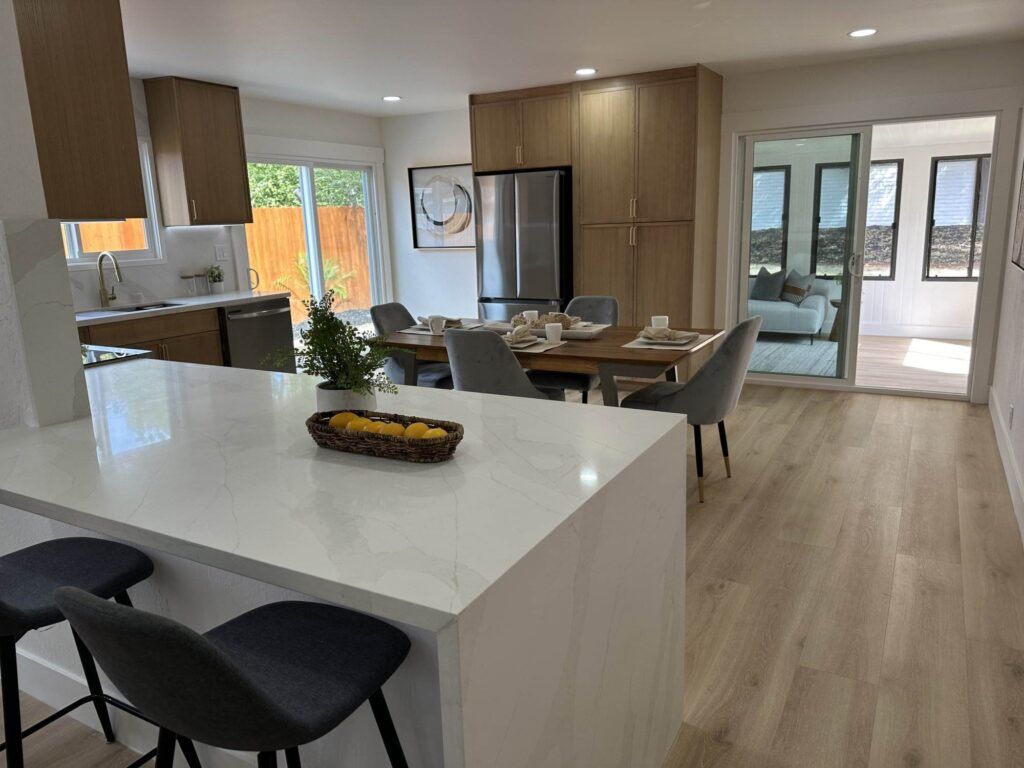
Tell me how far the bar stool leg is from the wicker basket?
2.50 feet

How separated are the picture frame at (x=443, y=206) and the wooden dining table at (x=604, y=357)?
124 inches

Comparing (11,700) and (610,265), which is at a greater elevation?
(610,265)

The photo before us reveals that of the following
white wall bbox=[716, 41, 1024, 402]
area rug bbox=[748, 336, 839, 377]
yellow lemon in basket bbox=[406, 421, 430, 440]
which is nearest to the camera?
yellow lemon in basket bbox=[406, 421, 430, 440]

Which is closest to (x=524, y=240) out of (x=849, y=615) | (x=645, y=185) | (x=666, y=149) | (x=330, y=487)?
(x=645, y=185)

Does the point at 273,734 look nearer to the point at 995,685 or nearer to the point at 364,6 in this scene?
the point at 995,685

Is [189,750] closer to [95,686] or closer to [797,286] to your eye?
[95,686]

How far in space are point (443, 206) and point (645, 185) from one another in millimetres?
2161

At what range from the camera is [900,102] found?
4.94 meters

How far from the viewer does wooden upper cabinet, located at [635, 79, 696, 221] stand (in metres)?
5.11

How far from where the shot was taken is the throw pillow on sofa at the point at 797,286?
220 inches

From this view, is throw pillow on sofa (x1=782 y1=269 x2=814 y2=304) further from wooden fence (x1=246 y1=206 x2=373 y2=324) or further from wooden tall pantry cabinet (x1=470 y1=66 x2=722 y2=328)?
wooden fence (x1=246 y1=206 x2=373 y2=324)

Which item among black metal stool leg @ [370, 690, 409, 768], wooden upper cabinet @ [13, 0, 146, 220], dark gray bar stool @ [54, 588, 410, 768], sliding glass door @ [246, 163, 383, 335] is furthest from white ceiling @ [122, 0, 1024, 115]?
black metal stool leg @ [370, 690, 409, 768]

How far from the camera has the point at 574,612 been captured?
4.37 feet

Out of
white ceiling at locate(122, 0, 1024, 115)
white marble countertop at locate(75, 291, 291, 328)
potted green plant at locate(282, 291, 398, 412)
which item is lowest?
white marble countertop at locate(75, 291, 291, 328)
